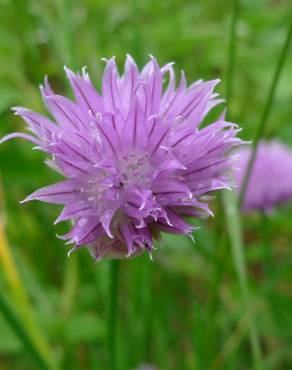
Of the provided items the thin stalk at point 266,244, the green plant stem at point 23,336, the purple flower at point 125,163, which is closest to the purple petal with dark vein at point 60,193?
the purple flower at point 125,163

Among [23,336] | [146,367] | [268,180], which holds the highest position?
[268,180]

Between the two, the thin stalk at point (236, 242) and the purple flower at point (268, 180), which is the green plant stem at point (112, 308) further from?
the purple flower at point (268, 180)

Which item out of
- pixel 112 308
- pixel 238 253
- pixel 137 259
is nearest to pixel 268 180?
pixel 137 259

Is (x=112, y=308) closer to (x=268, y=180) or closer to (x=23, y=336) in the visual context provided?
(x=23, y=336)

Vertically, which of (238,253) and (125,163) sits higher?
(125,163)

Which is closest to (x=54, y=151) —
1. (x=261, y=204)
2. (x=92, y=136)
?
(x=92, y=136)

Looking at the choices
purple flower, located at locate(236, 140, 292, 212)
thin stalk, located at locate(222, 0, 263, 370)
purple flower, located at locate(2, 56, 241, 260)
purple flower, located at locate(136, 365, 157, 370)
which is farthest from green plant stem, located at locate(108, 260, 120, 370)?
purple flower, located at locate(236, 140, 292, 212)
